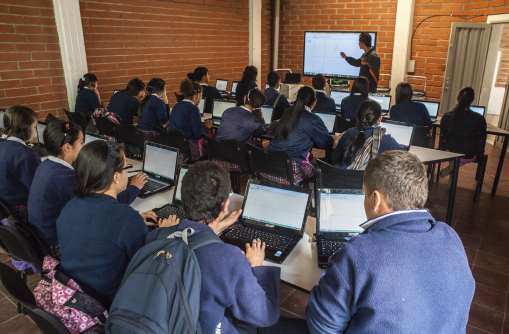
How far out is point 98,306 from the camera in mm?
1405

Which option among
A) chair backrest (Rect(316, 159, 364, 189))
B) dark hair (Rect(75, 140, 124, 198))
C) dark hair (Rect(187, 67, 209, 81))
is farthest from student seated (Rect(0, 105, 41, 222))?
dark hair (Rect(187, 67, 209, 81))

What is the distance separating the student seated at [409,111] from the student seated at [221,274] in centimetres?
337

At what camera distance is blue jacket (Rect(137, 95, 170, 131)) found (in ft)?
13.8

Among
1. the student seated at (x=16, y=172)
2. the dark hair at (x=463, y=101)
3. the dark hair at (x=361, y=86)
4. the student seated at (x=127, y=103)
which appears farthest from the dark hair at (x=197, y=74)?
the dark hair at (x=463, y=101)

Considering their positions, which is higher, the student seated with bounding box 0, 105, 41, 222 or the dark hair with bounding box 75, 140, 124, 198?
the dark hair with bounding box 75, 140, 124, 198

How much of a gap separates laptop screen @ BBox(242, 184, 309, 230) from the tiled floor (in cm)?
81

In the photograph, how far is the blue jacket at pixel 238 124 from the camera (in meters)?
3.73

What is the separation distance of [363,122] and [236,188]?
176 cm

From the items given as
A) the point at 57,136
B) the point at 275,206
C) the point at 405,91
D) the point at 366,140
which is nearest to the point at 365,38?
the point at 405,91

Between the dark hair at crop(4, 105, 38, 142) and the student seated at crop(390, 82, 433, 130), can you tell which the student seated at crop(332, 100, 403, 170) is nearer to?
the student seated at crop(390, 82, 433, 130)

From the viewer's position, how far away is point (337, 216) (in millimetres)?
1843

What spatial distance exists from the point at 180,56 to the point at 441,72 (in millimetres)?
5044

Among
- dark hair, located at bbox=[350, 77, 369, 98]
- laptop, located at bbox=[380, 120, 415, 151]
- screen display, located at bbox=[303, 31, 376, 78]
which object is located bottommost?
laptop, located at bbox=[380, 120, 415, 151]

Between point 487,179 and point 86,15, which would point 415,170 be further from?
point 86,15
